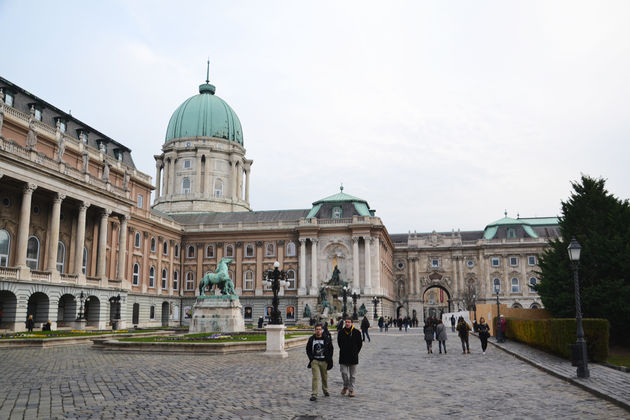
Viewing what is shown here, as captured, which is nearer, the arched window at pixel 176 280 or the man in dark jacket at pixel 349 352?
the man in dark jacket at pixel 349 352

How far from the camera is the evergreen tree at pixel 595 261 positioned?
91.1 feet

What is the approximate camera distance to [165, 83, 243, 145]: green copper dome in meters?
95.0

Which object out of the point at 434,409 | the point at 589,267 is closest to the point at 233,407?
the point at 434,409

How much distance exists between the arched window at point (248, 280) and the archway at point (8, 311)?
41.0m

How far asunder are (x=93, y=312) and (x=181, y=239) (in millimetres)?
31822

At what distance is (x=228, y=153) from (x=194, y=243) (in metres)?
20.0

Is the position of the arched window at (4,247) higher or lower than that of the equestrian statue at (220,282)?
higher

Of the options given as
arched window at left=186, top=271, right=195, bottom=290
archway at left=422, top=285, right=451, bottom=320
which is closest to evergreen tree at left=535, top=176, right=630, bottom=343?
arched window at left=186, top=271, right=195, bottom=290

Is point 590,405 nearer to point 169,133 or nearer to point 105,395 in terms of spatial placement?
point 105,395

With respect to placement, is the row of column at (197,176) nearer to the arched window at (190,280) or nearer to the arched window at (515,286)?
the arched window at (190,280)

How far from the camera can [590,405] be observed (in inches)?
470

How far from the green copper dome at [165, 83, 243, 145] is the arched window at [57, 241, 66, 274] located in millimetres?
46407

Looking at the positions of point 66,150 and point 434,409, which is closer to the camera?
point 434,409

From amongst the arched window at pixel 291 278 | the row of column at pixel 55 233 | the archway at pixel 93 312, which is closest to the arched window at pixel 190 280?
the arched window at pixel 291 278
